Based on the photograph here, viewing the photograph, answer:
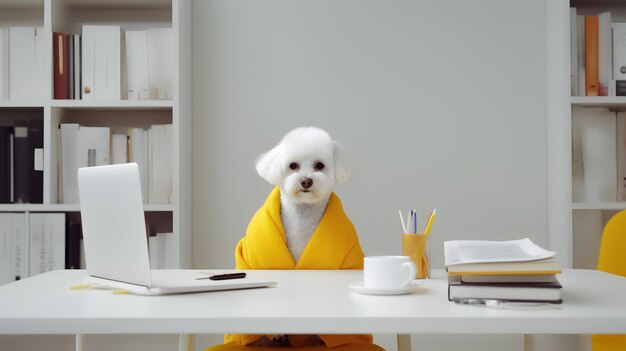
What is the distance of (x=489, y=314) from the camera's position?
95 centimetres

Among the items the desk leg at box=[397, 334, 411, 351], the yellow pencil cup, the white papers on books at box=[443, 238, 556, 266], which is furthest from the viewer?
the desk leg at box=[397, 334, 411, 351]

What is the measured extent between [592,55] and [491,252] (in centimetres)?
164

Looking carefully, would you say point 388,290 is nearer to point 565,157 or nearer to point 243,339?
point 243,339

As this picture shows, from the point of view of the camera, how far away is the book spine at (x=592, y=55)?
2480 millimetres

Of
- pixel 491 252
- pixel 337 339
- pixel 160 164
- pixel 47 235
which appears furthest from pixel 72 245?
pixel 491 252

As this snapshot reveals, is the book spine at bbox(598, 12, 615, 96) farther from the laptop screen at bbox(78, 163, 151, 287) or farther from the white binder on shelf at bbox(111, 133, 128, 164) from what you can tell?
the laptop screen at bbox(78, 163, 151, 287)

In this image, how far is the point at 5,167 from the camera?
2.44 metres

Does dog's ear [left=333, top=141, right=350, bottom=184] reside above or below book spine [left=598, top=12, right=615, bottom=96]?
below

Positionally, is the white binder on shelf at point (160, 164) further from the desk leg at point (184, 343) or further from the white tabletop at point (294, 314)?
the white tabletop at point (294, 314)

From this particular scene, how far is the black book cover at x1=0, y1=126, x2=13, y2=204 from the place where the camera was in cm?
244

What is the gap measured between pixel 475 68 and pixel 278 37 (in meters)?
0.83

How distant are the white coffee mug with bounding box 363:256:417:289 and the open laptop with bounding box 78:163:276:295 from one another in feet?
0.69

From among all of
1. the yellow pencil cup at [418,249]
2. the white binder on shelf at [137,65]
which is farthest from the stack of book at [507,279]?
the white binder on shelf at [137,65]

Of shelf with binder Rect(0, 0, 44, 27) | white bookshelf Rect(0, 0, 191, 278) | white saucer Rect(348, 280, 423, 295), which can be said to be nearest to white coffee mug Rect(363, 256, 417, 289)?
white saucer Rect(348, 280, 423, 295)
